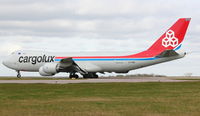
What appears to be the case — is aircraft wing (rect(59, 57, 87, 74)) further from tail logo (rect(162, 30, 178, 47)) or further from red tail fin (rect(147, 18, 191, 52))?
tail logo (rect(162, 30, 178, 47))

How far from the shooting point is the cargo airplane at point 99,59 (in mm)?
57219

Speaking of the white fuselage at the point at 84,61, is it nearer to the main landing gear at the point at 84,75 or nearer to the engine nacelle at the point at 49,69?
the main landing gear at the point at 84,75

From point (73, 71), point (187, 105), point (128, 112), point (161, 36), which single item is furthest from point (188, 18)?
point (128, 112)

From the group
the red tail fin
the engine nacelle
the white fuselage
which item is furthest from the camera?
the engine nacelle

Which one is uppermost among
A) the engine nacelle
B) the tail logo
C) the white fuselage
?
the tail logo

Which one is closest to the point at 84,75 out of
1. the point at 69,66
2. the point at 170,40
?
the point at 69,66

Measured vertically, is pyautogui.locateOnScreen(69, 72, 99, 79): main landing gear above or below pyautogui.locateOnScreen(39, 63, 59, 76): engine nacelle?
below

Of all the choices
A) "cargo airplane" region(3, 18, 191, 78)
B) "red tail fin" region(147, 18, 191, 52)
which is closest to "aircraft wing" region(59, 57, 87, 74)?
"cargo airplane" region(3, 18, 191, 78)

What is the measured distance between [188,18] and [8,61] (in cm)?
3207

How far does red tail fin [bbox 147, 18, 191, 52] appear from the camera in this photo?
57125mm

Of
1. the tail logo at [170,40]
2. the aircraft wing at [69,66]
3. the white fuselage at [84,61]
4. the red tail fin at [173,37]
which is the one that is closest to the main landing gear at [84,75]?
the aircraft wing at [69,66]

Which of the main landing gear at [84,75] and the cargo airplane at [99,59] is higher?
the cargo airplane at [99,59]

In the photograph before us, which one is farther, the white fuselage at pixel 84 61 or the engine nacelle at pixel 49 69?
the engine nacelle at pixel 49 69

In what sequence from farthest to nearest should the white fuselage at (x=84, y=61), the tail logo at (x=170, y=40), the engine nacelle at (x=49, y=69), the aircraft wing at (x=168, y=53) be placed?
the engine nacelle at (x=49, y=69) < the white fuselage at (x=84, y=61) < the tail logo at (x=170, y=40) < the aircraft wing at (x=168, y=53)
